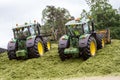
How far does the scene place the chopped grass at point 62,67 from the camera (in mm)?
19938

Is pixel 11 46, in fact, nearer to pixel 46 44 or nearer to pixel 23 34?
pixel 23 34

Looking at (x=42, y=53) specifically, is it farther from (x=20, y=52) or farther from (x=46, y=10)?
(x=46, y=10)

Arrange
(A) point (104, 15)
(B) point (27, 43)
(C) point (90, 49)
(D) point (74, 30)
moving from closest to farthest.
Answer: (C) point (90, 49)
(D) point (74, 30)
(B) point (27, 43)
(A) point (104, 15)

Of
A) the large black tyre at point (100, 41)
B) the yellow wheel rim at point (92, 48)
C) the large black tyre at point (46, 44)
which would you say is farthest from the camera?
the large black tyre at point (46, 44)

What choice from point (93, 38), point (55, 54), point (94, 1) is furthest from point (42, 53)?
point (94, 1)

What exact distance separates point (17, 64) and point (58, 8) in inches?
1437

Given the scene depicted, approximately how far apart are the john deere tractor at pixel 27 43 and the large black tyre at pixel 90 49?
3.53m

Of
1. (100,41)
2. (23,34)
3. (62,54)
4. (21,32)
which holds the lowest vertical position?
(62,54)

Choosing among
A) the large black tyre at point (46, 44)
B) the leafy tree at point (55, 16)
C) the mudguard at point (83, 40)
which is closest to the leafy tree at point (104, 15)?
the leafy tree at point (55, 16)

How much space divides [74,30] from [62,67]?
131 inches

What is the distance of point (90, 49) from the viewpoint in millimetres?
23188

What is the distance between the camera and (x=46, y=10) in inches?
2291

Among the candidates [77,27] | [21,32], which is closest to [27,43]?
[21,32]

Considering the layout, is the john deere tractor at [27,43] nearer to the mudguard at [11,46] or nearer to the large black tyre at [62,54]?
the mudguard at [11,46]
